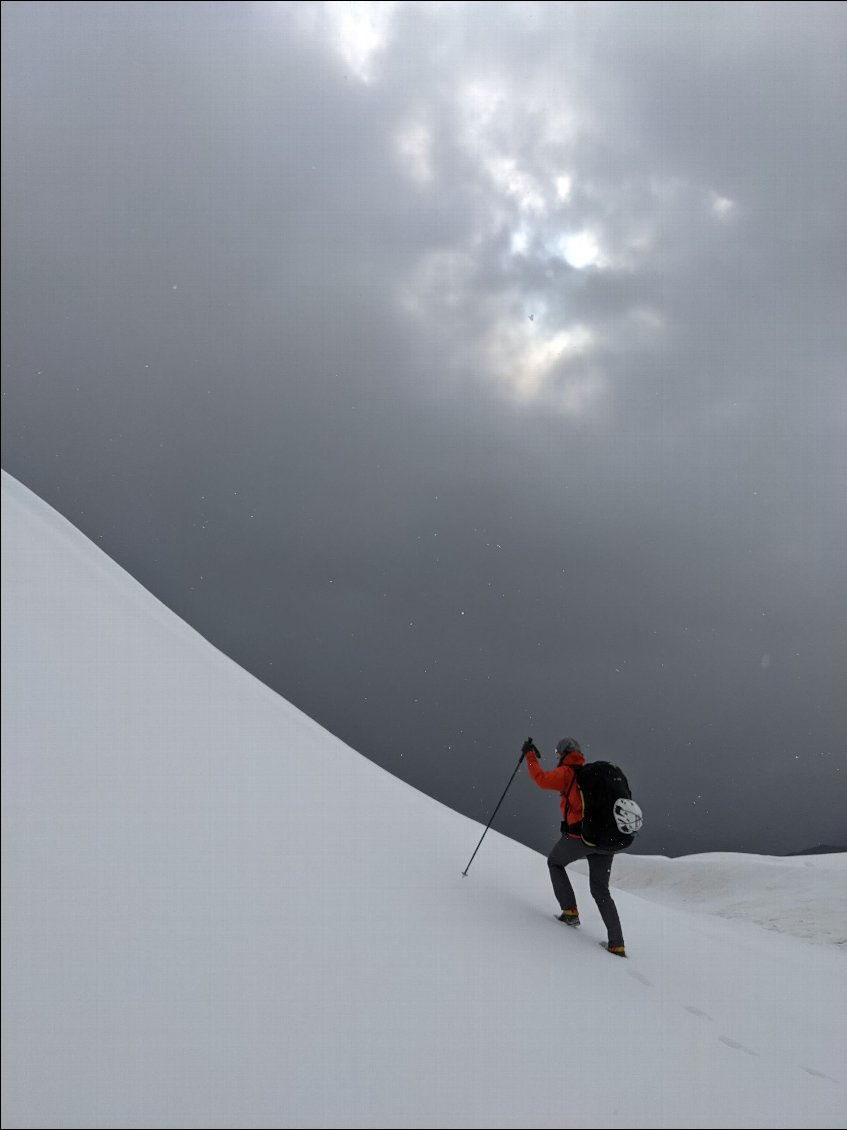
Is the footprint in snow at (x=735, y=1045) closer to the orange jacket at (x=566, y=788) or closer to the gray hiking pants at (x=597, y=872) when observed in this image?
the gray hiking pants at (x=597, y=872)

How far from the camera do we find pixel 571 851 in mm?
6926

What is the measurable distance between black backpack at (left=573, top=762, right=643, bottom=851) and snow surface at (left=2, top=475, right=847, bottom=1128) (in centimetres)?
100

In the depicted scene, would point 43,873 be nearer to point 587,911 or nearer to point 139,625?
point 139,625

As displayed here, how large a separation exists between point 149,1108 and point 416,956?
7.34ft

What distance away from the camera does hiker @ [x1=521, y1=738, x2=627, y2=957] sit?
675 cm

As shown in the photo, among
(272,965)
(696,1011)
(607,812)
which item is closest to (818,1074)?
(696,1011)

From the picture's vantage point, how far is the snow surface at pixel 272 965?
136 inches

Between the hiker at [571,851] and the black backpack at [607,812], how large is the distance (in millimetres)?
116

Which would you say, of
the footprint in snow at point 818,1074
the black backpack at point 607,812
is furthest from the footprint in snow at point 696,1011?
the black backpack at point 607,812

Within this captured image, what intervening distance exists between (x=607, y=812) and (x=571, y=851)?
62 centimetres

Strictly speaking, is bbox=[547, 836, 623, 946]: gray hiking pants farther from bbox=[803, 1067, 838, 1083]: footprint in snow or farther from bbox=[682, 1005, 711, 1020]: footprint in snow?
bbox=[803, 1067, 838, 1083]: footprint in snow

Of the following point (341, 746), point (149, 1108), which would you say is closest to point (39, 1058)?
point (149, 1108)

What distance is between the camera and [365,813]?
28.0 ft

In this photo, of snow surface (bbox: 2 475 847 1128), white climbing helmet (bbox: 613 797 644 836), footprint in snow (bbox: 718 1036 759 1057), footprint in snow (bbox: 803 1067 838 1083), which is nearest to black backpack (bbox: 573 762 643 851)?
white climbing helmet (bbox: 613 797 644 836)
